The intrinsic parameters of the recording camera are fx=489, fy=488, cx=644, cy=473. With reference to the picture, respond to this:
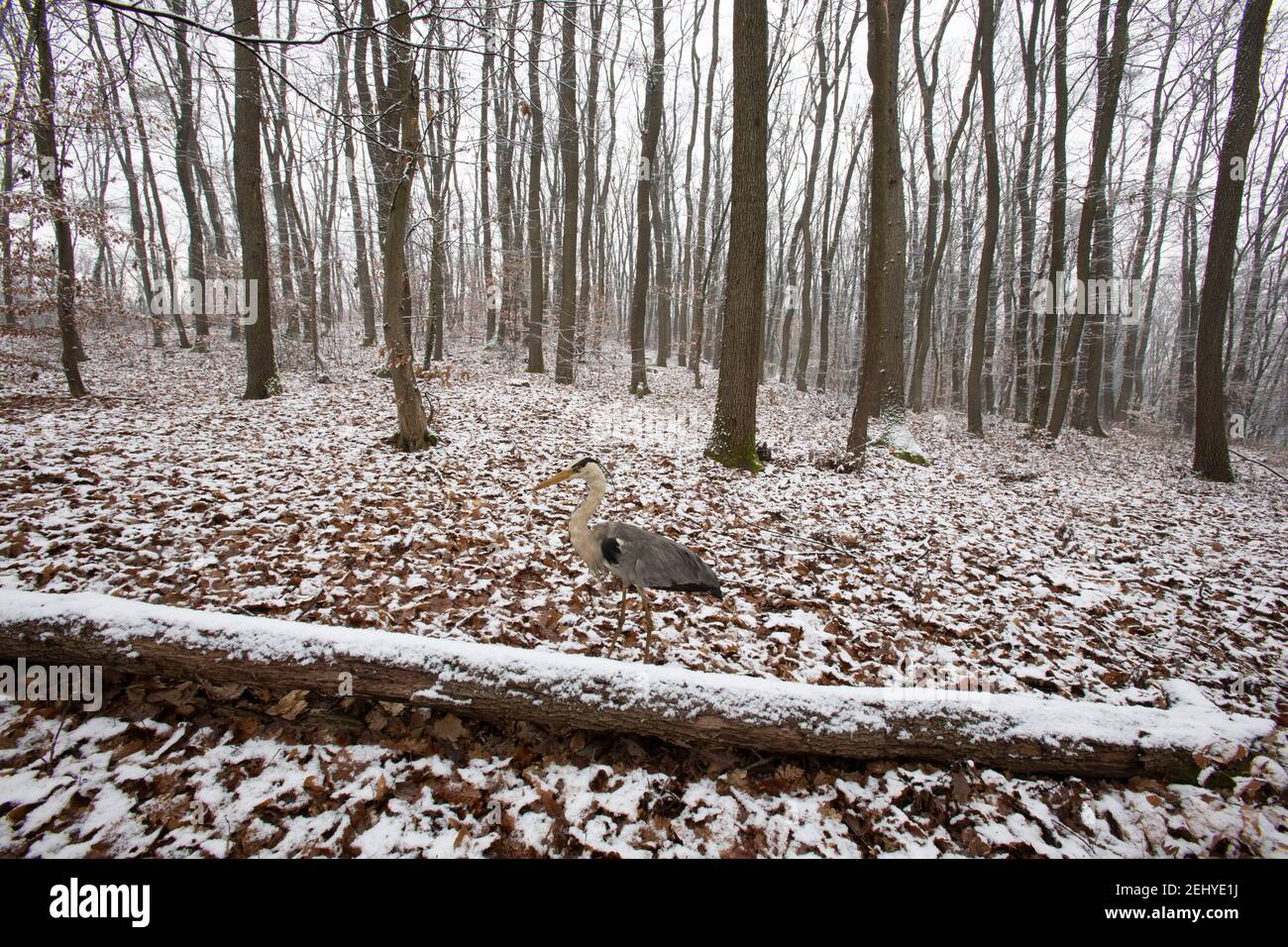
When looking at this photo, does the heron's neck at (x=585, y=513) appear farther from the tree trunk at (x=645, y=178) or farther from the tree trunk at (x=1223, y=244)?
the tree trunk at (x=1223, y=244)

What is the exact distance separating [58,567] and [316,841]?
367 centimetres

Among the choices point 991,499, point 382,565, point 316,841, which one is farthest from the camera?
point 991,499

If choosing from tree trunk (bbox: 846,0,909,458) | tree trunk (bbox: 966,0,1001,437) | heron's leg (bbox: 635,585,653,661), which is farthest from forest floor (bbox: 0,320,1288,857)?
tree trunk (bbox: 966,0,1001,437)

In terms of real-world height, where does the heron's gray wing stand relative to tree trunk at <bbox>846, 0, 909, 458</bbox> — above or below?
below

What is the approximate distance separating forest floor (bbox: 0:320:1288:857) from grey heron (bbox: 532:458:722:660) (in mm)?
583

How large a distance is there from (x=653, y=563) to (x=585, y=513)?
2.09 feet

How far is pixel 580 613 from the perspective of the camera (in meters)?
4.13

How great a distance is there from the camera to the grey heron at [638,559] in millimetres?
3500

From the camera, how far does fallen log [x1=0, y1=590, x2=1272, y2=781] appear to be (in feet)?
8.77

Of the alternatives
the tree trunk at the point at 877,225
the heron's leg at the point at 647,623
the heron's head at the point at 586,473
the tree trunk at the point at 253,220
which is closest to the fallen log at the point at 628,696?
the heron's leg at the point at 647,623

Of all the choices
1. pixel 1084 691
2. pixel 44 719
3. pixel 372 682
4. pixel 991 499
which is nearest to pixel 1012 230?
pixel 991 499

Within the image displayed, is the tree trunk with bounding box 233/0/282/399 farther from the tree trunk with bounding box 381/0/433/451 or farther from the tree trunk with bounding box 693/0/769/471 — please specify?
the tree trunk with bounding box 693/0/769/471

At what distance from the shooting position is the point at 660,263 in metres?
24.9
